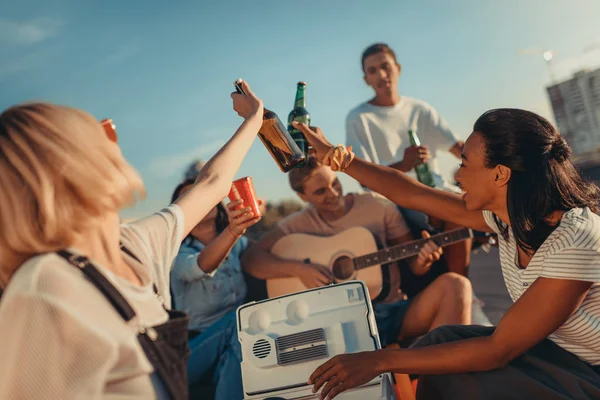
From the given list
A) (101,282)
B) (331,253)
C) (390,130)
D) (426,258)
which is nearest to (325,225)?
(331,253)

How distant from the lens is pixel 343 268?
3713mm

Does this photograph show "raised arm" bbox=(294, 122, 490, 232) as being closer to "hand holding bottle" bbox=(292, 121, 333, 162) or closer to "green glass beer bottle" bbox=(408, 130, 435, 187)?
"hand holding bottle" bbox=(292, 121, 333, 162)

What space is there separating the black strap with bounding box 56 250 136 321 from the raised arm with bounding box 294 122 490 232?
149cm

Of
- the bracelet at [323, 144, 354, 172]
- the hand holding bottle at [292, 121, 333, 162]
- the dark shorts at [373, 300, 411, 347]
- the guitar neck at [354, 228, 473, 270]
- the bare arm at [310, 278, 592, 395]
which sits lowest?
the dark shorts at [373, 300, 411, 347]

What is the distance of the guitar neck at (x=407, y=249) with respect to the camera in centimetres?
344

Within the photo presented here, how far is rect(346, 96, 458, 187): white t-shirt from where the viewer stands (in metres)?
3.97

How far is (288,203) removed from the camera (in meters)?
19.1

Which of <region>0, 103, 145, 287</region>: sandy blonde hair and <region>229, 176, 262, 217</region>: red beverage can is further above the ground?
<region>0, 103, 145, 287</region>: sandy blonde hair

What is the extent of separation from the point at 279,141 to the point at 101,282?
142cm

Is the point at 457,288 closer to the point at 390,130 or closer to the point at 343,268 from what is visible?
the point at 343,268

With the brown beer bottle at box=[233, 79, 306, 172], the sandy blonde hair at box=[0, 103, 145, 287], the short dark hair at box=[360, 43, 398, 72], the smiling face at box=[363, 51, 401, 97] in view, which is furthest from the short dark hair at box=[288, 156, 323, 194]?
the sandy blonde hair at box=[0, 103, 145, 287]

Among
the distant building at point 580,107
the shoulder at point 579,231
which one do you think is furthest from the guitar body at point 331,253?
the distant building at point 580,107

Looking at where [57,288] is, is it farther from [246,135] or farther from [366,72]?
[366,72]

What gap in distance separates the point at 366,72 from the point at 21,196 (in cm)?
344
